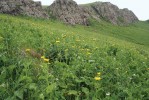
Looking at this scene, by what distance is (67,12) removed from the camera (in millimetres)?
69938

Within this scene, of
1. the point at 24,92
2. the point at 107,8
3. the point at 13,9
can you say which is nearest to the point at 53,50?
the point at 24,92

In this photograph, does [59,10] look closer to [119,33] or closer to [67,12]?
[67,12]

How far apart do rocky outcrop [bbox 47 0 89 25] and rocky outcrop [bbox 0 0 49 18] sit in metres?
7.20

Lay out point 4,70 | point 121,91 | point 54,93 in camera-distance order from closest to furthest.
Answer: point 54,93
point 4,70
point 121,91

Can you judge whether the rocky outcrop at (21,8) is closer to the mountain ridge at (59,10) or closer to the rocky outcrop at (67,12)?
the mountain ridge at (59,10)

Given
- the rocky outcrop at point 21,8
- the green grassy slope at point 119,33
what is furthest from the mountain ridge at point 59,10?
the green grassy slope at point 119,33

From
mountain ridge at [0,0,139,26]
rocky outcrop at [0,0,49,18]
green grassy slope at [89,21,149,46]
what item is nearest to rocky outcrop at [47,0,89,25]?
mountain ridge at [0,0,139,26]

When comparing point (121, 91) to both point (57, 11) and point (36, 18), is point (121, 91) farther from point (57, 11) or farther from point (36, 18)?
point (57, 11)

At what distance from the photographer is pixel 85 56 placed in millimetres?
11453

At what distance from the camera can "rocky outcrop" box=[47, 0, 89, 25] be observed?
6431cm

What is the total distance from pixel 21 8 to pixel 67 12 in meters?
19.9

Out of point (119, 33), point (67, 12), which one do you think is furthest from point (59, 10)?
point (119, 33)

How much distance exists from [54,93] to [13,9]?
144ft

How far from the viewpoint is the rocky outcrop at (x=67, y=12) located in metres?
64.3
